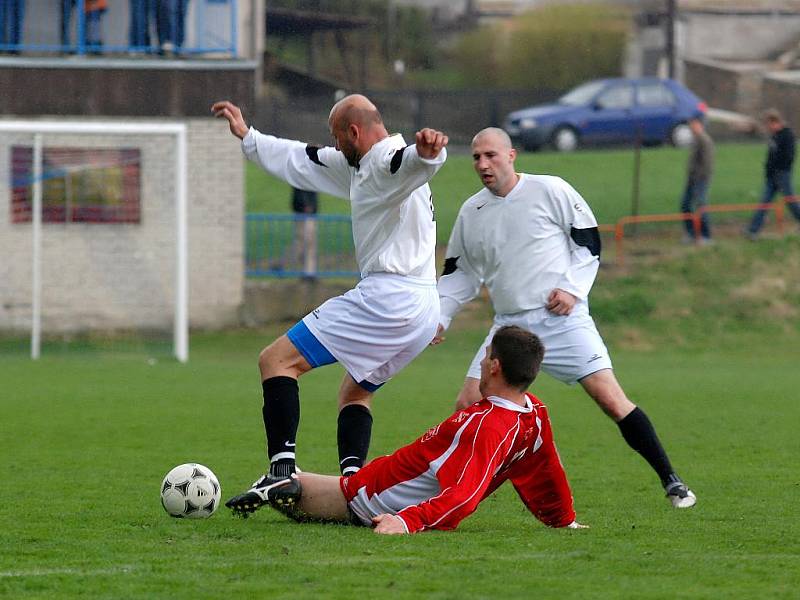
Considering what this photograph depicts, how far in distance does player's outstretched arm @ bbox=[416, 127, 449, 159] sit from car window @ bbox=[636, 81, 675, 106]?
26203 mm

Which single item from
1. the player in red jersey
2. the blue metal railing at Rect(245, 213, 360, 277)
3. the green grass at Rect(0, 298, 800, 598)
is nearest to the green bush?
the blue metal railing at Rect(245, 213, 360, 277)

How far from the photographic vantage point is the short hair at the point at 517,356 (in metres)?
5.96

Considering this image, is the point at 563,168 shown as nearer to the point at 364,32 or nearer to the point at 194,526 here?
the point at 364,32

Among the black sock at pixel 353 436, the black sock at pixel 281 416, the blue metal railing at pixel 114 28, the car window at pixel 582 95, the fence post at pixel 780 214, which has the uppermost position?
the blue metal railing at pixel 114 28

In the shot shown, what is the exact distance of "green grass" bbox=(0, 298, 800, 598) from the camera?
490cm

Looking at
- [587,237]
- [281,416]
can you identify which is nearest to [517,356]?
[281,416]

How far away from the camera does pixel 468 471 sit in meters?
5.89

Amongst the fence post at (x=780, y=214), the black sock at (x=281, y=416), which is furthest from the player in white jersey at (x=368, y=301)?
the fence post at (x=780, y=214)

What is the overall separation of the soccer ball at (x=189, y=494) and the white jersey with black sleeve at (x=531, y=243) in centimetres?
161

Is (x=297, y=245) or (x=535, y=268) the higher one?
(x=535, y=268)

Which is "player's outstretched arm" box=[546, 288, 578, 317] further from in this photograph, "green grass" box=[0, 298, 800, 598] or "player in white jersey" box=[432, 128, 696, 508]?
"green grass" box=[0, 298, 800, 598]

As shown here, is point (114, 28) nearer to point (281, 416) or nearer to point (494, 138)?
point (494, 138)

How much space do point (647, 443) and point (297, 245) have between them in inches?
591

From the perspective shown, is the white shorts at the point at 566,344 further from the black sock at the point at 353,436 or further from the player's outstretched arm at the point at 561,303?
the black sock at the point at 353,436
